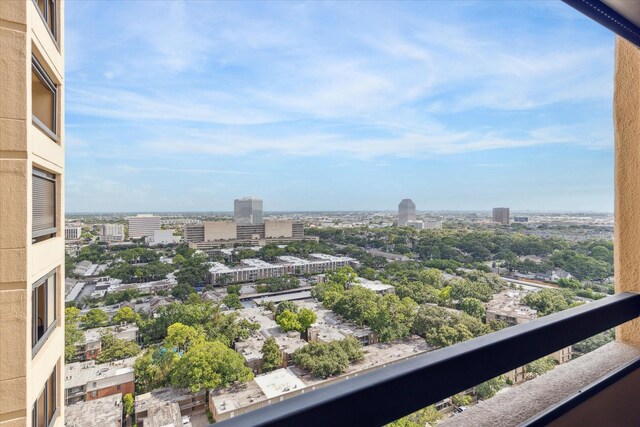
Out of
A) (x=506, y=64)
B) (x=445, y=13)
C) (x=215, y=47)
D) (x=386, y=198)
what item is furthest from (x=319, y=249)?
(x=506, y=64)

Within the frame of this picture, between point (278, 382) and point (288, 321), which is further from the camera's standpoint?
point (288, 321)

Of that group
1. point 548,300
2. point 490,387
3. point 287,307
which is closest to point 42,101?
point 287,307

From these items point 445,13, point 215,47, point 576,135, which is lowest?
Answer: point 576,135

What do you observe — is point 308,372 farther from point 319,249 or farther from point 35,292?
point 35,292

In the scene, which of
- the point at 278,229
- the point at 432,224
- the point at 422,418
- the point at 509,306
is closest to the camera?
the point at 422,418

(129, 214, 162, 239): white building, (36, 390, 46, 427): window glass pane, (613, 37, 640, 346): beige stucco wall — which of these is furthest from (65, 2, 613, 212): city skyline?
(36, 390, 46, 427): window glass pane

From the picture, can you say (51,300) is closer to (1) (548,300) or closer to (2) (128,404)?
(2) (128,404)

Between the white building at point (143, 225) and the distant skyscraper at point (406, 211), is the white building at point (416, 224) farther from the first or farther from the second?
the white building at point (143, 225)
